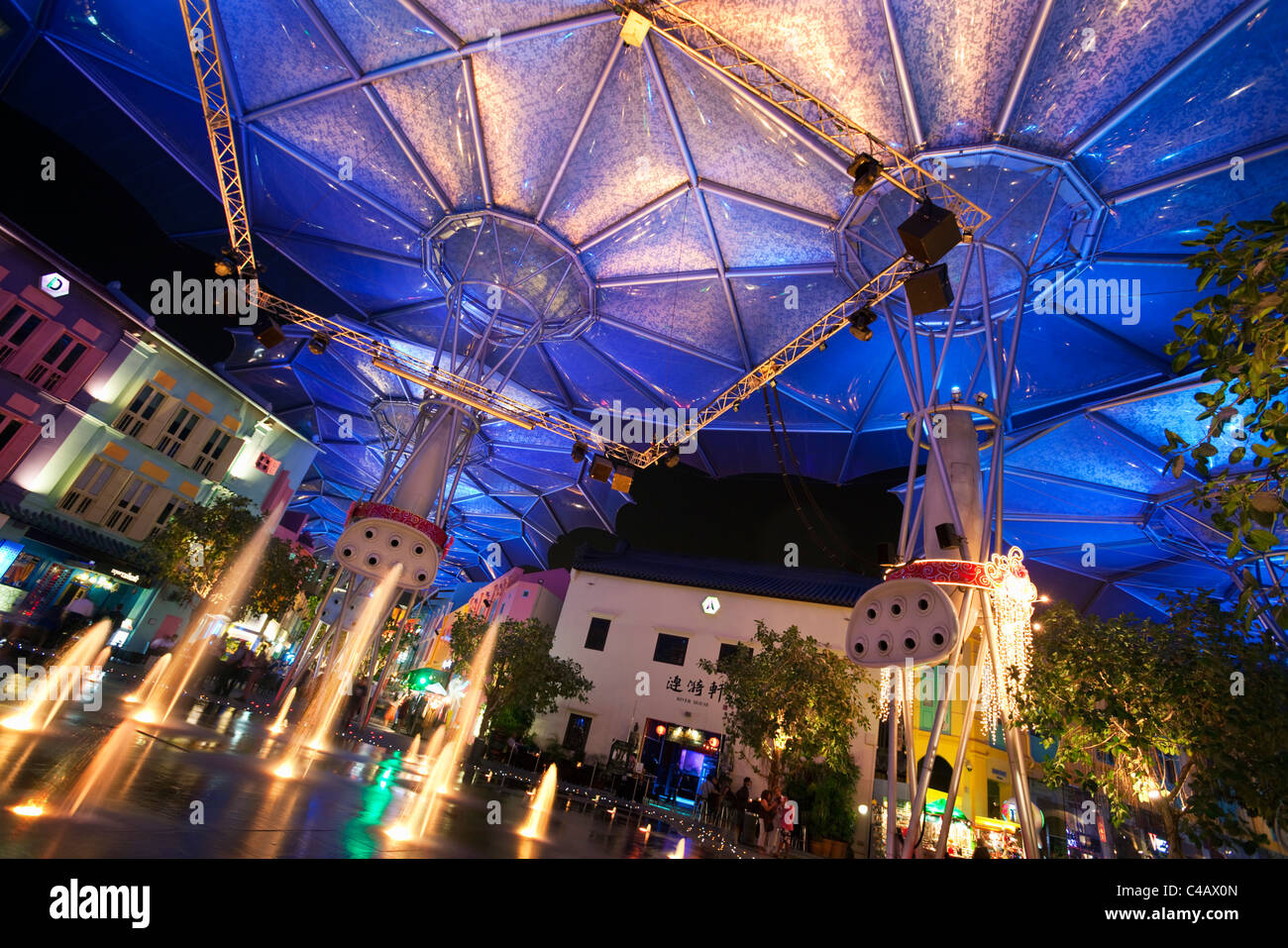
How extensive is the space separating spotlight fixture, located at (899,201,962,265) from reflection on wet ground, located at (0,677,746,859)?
10.1 m

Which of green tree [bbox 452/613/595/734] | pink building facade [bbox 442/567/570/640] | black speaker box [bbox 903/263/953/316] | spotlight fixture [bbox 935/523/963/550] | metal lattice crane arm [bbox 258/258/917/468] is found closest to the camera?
spotlight fixture [bbox 935/523/963/550]

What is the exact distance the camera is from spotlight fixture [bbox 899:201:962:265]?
11.2m

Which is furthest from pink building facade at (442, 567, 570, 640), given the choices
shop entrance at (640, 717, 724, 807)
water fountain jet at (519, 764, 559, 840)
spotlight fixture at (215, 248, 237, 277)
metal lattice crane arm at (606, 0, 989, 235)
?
metal lattice crane arm at (606, 0, 989, 235)

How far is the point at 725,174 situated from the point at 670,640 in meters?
22.1

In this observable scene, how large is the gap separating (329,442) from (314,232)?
70.3ft

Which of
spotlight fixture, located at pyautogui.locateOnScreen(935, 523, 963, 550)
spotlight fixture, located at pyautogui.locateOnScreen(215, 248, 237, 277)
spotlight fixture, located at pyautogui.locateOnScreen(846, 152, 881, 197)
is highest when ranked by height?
spotlight fixture, located at pyautogui.locateOnScreen(215, 248, 237, 277)

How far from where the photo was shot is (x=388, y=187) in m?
17.7

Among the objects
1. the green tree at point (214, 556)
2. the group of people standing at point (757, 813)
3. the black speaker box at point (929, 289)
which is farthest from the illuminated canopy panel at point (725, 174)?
the group of people standing at point (757, 813)

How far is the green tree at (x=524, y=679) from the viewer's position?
26375 mm

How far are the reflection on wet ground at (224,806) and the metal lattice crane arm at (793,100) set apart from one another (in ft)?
40.8

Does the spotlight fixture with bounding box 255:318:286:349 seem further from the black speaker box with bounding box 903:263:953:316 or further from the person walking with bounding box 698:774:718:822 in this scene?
the person walking with bounding box 698:774:718:822

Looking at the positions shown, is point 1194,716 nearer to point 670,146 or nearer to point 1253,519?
point 1253,519

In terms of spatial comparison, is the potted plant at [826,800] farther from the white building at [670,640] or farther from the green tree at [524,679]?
the green tree at [524,679]
